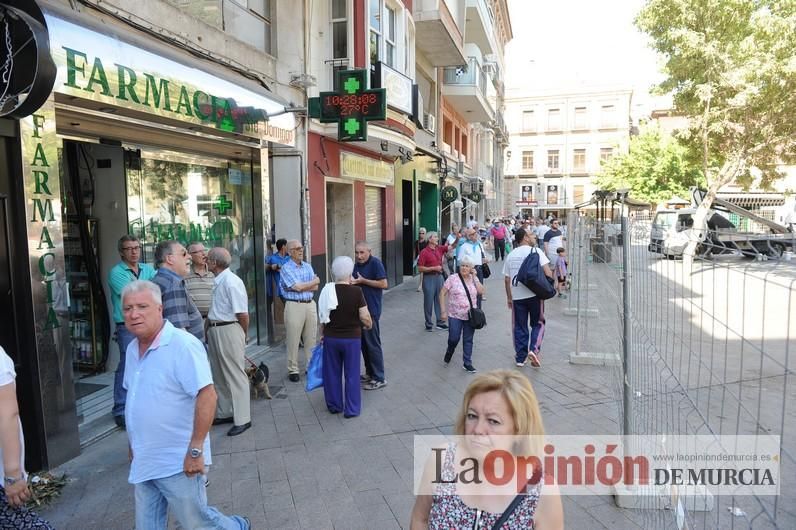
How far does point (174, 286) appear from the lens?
15.5 ft

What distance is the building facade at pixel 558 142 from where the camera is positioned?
185 ft

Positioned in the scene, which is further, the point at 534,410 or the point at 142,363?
the point at 142,363

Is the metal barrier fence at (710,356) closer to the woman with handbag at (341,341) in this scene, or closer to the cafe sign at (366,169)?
the woman with handbag at (341,341)

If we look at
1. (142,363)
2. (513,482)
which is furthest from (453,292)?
(513,482)

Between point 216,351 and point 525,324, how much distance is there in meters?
4.02

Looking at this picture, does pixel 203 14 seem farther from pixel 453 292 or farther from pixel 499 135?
pixel 499 135

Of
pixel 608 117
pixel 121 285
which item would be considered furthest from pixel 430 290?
pixel 608 117

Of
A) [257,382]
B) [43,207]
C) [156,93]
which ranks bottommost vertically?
[257,382]

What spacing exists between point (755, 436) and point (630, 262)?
6.80 feet

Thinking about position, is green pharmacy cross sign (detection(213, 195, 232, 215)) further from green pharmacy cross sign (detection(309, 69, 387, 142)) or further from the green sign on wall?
the green sign on wall

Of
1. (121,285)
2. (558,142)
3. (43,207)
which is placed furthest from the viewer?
(558,142)

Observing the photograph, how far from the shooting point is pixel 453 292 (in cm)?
721

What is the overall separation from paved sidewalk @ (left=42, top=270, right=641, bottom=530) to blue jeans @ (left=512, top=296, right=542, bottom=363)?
0.92 ft

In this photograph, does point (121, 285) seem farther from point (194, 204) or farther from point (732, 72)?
point (732, 72)
